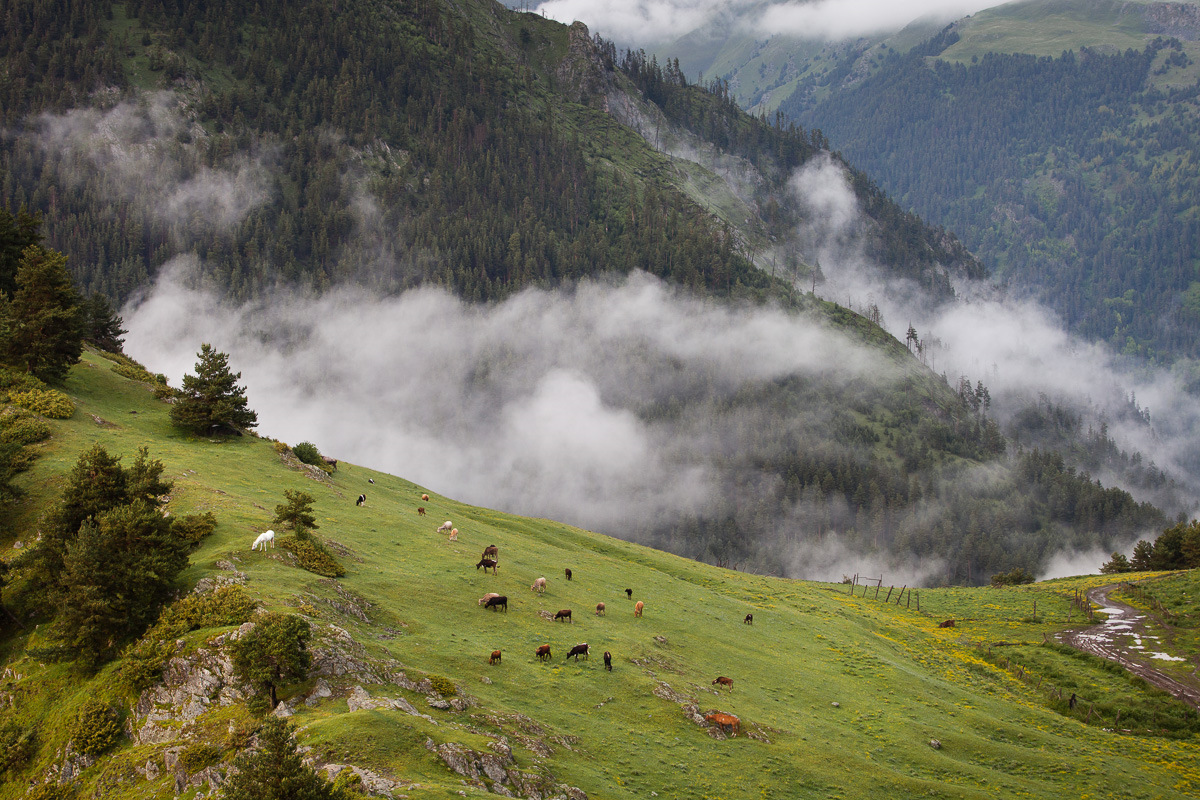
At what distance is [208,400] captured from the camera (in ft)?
217

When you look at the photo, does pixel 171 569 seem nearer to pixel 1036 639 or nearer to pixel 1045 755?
pixel 1045 755

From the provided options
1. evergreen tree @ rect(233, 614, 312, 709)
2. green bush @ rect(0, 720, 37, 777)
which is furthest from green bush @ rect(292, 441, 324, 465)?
evergreen tree @ rect(233, 614, 312, 709)

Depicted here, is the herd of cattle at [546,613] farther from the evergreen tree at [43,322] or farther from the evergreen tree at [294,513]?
the evergreen tree at [43,322]

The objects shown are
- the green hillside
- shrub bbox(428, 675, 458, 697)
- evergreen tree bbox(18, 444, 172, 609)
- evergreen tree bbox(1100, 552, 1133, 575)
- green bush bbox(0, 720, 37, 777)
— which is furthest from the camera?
evergreen tree bbox(1100, 552, 1133, 575)

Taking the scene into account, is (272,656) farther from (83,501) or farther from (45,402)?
(45,402)

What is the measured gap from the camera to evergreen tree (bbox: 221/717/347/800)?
20344mm

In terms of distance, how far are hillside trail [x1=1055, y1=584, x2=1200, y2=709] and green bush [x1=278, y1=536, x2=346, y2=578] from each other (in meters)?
63.6

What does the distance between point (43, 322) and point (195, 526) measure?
34.2 m

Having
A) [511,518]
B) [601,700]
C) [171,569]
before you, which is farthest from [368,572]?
[511,518]

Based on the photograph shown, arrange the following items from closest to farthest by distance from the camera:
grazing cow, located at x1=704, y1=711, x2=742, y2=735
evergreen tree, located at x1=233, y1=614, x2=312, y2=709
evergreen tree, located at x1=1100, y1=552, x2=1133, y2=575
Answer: evergreen tree, located at x1=233, y1=614, x2=312, y2=709 < grazing cow, located at x1=704, y1=711, x2=742, y2=735 < evergreen tree, located at x1=1100, y1=552, x2=1133, y2=575

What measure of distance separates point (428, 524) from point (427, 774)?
40.0 meters

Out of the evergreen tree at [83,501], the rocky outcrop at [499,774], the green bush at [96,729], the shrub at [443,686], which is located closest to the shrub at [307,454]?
the evergreen tree at [83,501]

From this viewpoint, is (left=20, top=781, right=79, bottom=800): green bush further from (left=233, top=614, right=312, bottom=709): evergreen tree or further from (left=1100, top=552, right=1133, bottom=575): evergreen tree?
(left=1100, top=552, right=1133, bottom=575): evergreen tree

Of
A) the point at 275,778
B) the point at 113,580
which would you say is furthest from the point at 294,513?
the point at 275,778
